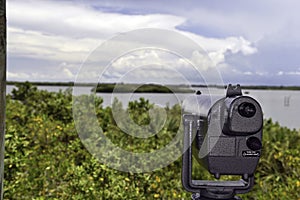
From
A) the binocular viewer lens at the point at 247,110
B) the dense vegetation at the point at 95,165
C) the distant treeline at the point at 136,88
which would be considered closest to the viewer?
the binocular viewer lens at the point at 247,110

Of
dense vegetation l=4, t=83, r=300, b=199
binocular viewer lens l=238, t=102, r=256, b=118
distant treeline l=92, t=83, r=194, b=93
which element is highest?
distant treeline l=92, t=83, r=194, b=93

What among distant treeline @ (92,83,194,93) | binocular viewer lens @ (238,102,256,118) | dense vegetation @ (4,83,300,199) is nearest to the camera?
binocular viewer lens @ (238,102,256,118)

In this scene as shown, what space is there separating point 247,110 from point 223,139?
15 cm

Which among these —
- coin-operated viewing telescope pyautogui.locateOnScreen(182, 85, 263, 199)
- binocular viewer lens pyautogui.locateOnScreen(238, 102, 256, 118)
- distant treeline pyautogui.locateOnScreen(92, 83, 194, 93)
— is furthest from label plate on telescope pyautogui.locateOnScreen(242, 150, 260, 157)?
distant treeline pyautogui.locateOnScreen(92, 83, 194, 93)

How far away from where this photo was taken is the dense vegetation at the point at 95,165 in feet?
10.8

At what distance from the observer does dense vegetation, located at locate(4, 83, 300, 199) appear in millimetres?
3295

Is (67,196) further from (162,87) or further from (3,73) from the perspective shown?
(3,73)

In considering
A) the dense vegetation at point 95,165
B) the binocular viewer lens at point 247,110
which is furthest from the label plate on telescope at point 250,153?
the dense vegetation at point 95,165

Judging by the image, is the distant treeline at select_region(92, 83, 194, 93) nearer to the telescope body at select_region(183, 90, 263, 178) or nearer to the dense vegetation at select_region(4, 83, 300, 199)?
the telescope body at select_region(183, 90, 263, 178)

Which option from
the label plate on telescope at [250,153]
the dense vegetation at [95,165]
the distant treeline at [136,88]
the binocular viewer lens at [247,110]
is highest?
the distant treeline at [136,88]

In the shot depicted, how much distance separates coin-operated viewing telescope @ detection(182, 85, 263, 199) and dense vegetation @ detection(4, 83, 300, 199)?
4.86 feet

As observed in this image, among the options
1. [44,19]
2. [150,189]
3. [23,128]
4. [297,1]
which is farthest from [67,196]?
[297,1]

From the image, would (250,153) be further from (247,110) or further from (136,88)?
(136,88)

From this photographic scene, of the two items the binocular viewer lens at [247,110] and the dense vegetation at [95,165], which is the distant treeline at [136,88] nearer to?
the binocular viewer lens at [247,110]
